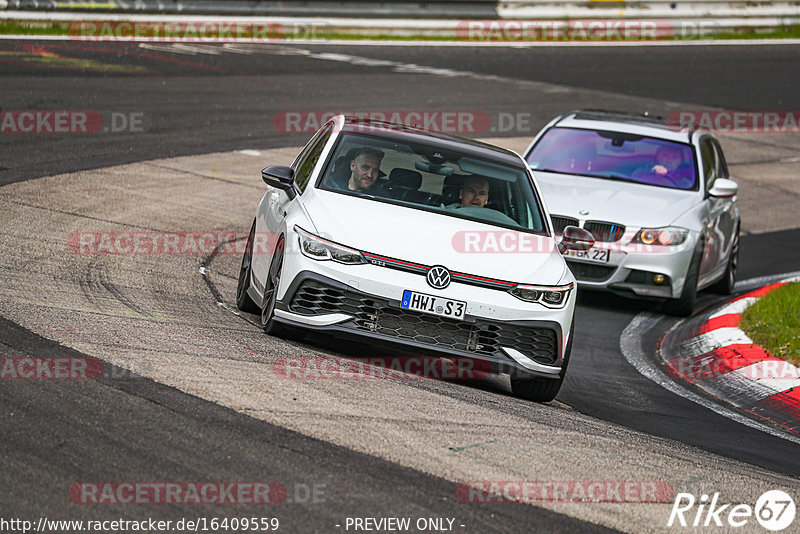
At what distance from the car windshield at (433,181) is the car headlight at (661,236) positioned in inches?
113

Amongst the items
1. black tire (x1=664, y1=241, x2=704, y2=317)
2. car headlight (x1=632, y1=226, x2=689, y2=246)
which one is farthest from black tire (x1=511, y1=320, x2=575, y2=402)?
black tire (x1=664, y1=241, x2=704, y2=317)

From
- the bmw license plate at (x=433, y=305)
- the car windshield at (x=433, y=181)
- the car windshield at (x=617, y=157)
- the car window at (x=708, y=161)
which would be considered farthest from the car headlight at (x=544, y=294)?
the car window at (x=708, y=161)

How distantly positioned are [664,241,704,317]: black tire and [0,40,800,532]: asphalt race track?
134 mm

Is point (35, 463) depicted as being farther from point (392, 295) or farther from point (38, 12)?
→ point (38, 12)

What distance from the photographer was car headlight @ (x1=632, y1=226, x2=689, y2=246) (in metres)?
11.4

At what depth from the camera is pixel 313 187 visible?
27.3ft

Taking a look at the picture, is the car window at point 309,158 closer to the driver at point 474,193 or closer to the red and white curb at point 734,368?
the driver at point 474,193

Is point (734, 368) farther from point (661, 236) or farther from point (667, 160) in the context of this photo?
point (667, 160)

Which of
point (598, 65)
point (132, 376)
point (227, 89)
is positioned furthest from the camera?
point (598, 65)

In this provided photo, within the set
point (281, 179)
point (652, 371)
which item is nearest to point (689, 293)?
point (652, 371)

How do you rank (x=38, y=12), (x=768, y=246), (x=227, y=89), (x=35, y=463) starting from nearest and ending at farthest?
(x=35, y=463) < (x=768, y=246) < (x=227, y=89) < (x=38, y=12)

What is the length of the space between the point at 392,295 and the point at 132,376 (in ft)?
5.99

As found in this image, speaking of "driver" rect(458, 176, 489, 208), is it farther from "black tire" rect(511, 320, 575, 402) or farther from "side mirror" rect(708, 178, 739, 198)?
"side mirror" rect(708, 178, 739, 198)

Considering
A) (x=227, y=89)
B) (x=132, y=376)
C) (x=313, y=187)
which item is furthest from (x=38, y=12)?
(x=132, y=376)
